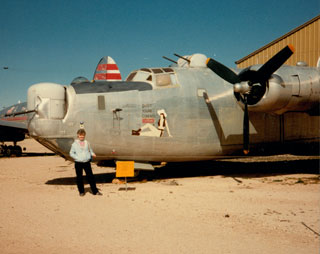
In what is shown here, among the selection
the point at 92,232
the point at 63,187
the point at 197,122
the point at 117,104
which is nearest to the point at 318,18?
the point at 197,122

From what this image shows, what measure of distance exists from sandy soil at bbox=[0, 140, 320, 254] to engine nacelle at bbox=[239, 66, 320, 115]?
102 inches

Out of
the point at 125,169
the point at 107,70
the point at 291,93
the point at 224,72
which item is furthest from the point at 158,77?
the point at 107,70

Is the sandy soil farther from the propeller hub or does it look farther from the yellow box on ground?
the propeller hub

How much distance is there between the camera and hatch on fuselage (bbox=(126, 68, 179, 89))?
1108cm

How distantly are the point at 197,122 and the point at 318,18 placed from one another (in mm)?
17956

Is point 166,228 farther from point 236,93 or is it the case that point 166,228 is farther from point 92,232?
point 236,93

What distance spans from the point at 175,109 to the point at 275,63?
3645 mm

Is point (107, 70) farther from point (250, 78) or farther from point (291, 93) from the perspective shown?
point (291, 93)

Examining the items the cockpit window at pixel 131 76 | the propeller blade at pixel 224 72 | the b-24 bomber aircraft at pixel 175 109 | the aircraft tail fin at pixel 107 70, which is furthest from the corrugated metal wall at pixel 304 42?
the cockpit window at pixel 131 76

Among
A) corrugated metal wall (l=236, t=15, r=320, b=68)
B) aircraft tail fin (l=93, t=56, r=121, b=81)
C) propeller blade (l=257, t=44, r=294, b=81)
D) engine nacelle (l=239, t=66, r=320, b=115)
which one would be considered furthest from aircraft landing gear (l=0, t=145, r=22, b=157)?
propeller blade (l=257, t=44, r=294, b=81)

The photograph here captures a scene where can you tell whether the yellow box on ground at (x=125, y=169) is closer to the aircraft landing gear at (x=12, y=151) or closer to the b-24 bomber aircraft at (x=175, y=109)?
the b-24 bomber aircraft at (x=175, y=109)

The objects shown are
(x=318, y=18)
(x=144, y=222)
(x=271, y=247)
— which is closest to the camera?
(x=271, y=247)

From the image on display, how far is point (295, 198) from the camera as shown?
8039 millimetres

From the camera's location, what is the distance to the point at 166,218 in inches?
250
